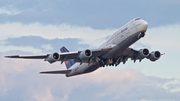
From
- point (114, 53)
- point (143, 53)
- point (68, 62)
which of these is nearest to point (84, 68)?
point (68, 62)

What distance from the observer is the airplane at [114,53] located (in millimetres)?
54953

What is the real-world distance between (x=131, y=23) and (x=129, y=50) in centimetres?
658

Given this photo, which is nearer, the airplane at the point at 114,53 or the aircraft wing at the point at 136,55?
the airplane at the point at 114,53

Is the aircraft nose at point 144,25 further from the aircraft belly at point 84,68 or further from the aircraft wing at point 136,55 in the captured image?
the aircraft belly at point 84,68

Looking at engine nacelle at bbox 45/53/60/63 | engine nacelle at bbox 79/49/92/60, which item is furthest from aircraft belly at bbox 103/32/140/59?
engine nacelle at bbox 45/53/60/63

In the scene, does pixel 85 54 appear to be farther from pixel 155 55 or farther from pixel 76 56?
pixel 155 55

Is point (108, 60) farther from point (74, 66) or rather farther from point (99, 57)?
point (74, 66)

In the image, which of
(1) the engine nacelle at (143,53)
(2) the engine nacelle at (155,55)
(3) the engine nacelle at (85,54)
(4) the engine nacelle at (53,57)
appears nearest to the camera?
(4) the engine nacelle at (53,57)

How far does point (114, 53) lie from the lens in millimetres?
58094

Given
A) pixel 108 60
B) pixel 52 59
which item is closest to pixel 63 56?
pixel 52 59

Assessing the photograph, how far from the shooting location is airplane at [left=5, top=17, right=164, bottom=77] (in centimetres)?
5495

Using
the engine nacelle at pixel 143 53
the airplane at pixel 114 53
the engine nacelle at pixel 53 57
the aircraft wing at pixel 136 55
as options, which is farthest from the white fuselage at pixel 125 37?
the engine nacelle at pixel 53 57

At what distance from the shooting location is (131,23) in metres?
55.7

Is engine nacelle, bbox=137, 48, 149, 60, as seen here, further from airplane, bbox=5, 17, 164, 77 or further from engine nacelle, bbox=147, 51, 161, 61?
engine nacelle, bbox=147, 51, 161, 61
